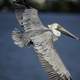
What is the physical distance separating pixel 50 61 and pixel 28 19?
3.58 ft

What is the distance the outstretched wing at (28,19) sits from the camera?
7.82m

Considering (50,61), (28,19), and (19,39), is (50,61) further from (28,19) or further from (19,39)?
(19,39)

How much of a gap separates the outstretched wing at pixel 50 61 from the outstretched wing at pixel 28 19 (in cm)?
49

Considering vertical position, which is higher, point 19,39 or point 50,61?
point 50,61

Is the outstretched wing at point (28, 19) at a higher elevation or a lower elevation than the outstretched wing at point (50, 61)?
higher

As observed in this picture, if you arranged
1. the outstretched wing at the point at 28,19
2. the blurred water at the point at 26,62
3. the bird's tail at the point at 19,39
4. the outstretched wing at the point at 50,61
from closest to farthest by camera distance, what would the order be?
the outstretched wing at the point at 50,61
the outstretched wing at the point at 28,19
the bird's tail at the point at 19,39
the blurred water at the point at 26,62

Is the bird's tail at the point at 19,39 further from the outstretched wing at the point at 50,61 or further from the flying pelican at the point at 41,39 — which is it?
the outstretched wing at the point at 50,61

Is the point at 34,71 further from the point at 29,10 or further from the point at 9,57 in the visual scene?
the point at 29,10

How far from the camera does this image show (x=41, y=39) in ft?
24.3

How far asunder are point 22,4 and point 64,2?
50314mm

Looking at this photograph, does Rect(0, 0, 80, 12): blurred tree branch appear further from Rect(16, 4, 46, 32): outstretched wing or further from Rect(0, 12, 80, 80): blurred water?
Rect(16, 4, 46, 32): outstretched wing

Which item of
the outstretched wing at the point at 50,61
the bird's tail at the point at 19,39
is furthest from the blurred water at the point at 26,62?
the outstretched wing at the point at 50,61

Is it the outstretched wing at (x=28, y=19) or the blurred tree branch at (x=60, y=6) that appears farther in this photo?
the blurred tree branch at (x=60, y=6)

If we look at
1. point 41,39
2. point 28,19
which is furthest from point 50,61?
point 28,19
